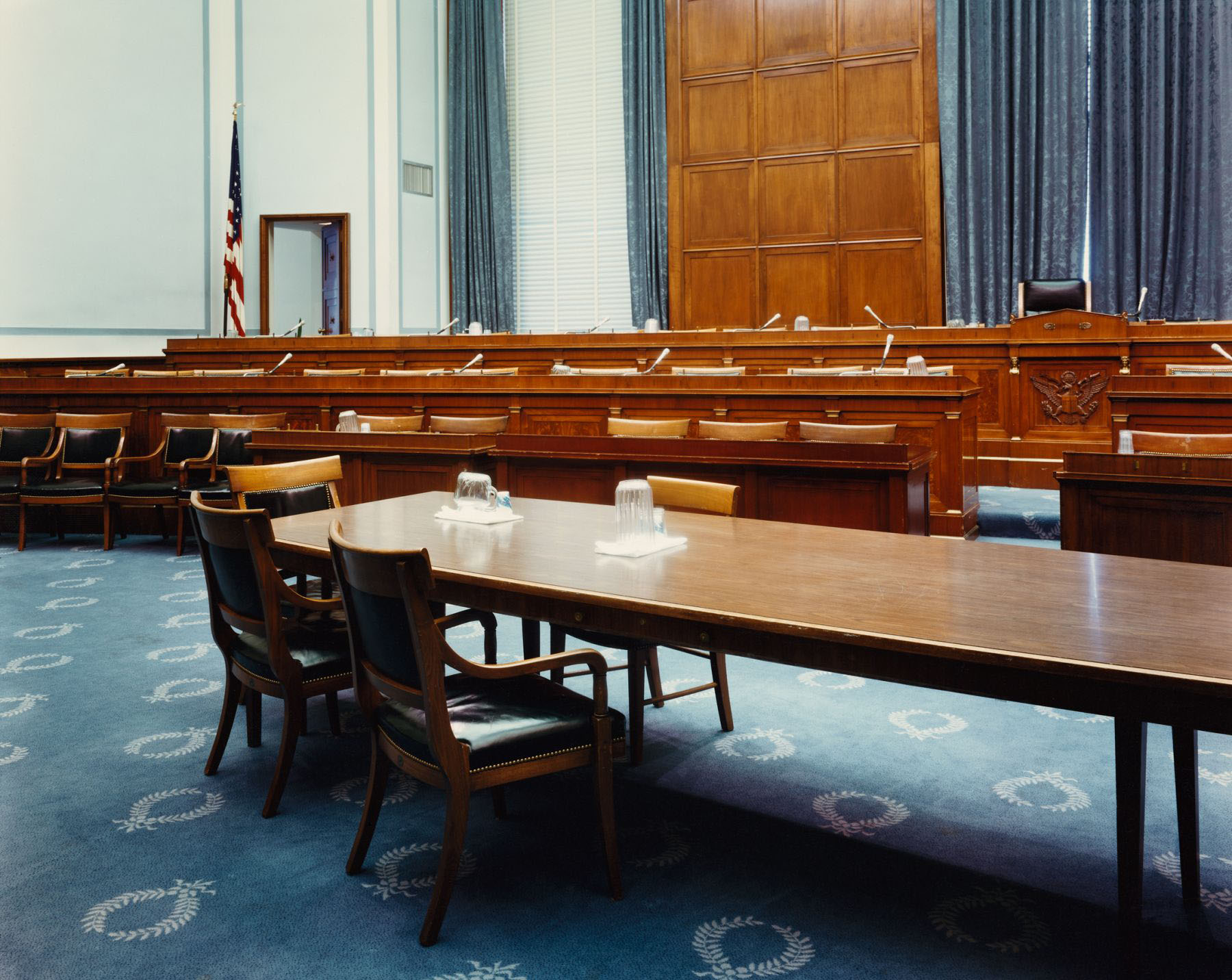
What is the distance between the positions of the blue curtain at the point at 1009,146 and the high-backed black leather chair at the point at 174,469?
20.4 feet

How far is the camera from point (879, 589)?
201 cm

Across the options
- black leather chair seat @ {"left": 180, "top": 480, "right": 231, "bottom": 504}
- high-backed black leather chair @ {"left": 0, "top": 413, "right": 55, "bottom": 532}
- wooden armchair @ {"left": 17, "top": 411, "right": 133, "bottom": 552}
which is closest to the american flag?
high-backed black leather chair @ {"left": 0, "top": 413, "right": 55, "bottom": 532}

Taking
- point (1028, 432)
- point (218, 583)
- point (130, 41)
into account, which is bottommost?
point (218, 583)

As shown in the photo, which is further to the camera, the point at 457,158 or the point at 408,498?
the point at 457,158

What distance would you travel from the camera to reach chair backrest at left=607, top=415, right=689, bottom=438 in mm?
4848

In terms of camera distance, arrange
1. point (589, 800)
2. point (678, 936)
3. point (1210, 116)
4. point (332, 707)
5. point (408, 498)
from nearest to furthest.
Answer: point (678, 936)
point (589, 800)
point (332, 707)
point (408, 498)
point (1210, 116)

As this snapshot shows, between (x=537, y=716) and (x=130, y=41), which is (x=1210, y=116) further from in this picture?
(x=130, y=41)

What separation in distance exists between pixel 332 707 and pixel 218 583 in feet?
1.90

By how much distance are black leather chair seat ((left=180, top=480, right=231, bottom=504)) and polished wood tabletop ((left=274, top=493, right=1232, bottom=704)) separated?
2907mm

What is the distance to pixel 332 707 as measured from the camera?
311 cm

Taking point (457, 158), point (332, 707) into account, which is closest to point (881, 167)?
point (457, 158)

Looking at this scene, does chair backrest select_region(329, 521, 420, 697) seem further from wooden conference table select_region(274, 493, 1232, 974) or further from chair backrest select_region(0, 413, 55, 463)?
chair backrest select_region(0, 413, 55, 463)

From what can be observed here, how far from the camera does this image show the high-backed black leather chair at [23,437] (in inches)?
A: 251

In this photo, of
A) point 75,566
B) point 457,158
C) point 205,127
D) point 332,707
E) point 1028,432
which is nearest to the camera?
point 332,707
